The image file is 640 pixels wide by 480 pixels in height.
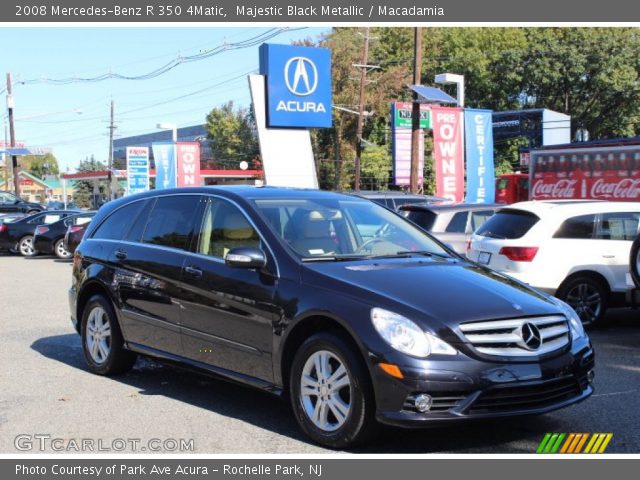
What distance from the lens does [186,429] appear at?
543cm

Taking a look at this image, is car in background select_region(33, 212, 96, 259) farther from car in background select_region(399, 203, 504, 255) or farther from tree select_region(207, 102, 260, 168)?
tree select_region(207, 102, 260, 168)

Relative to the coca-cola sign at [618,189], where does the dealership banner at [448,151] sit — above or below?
above

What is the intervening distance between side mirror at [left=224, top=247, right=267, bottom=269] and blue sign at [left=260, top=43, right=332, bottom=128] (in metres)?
16.1

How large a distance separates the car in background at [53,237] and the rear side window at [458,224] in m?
14.5

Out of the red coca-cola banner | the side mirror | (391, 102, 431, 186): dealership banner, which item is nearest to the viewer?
the side mirror

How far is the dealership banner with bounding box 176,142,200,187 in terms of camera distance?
106 ft

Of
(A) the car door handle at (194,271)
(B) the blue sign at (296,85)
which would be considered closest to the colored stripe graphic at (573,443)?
(A) the car door handle at (194,271)

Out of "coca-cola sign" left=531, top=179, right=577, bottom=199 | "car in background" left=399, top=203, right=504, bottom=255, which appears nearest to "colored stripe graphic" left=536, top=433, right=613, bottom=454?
"car in background" left=399, top=203, right=504, bottom=255

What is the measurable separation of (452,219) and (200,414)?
6.84m

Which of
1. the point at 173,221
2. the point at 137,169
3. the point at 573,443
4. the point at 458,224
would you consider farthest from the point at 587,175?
the point at 137,169

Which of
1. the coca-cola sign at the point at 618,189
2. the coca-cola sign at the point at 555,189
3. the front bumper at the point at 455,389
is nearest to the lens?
the front bumper at the point at 455,389

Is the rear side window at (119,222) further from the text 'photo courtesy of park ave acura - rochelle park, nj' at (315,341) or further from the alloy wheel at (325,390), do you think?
the alloy wheel at (325,390)

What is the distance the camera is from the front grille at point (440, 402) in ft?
15.0

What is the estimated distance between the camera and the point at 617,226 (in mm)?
9867
